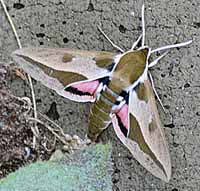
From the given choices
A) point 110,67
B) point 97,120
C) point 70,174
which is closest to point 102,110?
point 97,120

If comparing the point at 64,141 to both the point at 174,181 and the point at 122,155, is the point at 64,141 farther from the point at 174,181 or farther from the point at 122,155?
the point at 174,181

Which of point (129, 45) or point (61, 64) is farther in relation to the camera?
point (129, 45)

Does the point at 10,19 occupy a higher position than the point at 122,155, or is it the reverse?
the point at 10,19

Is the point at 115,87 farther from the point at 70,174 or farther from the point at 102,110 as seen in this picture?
the point at 70,174

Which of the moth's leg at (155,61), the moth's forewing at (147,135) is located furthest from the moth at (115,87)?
the moth's leg at (155,61)

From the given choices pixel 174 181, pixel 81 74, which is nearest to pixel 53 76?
pixel 81 74

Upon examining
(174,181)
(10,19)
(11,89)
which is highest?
(10,19)
